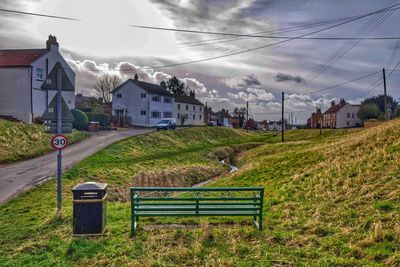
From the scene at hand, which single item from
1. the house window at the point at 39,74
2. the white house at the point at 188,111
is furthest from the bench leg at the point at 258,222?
the white house at the point at 188,111

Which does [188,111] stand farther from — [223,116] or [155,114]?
[223,116]

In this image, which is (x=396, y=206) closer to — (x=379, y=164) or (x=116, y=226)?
(x=379, y=164)

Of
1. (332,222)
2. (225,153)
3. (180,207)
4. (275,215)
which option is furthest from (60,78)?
(225,153)

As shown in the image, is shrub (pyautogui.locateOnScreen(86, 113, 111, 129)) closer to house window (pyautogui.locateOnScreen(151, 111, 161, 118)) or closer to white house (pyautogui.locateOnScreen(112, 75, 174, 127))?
white house (pyautogui.locateOnScreen(112, 75, 174, 127))

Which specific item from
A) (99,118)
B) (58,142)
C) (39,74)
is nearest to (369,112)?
(99,118)

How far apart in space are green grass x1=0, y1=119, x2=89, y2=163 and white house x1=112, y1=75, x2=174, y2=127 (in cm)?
3236

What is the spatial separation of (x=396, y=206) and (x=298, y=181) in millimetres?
5751

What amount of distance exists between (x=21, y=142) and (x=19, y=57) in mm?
Result: 18236

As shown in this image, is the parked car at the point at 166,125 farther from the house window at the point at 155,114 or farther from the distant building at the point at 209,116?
the distant building at the point at 209,116

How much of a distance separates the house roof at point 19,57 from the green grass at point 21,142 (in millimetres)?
11400

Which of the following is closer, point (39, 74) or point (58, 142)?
point (58, 142)

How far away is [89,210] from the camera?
26.0 ft

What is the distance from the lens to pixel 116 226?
8.55 m

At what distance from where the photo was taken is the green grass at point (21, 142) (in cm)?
2263
